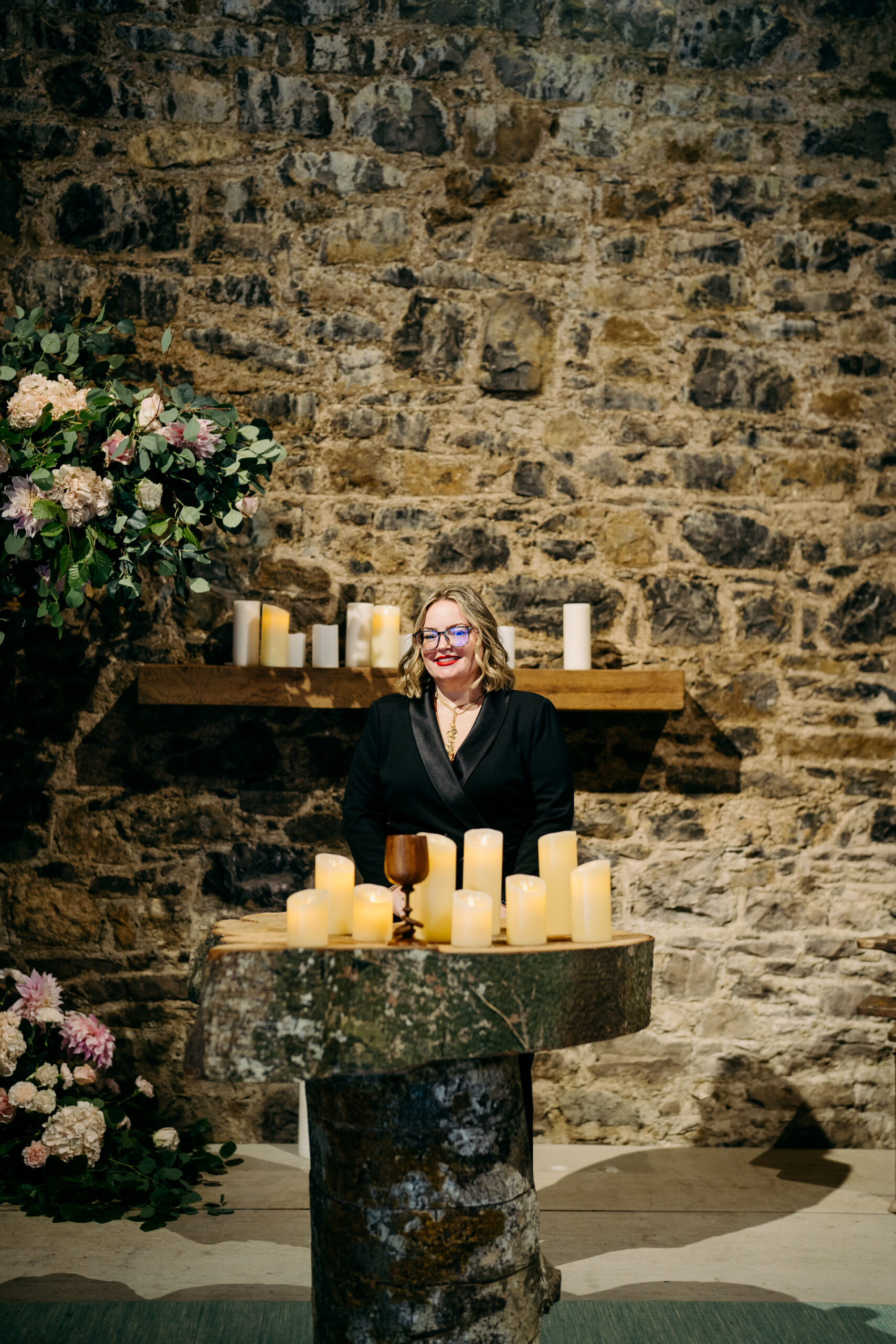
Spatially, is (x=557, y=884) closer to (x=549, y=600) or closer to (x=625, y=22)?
(x=549, y=600)

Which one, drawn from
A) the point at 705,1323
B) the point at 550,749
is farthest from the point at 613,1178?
the point at 550,749

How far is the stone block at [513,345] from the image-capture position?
140 inches

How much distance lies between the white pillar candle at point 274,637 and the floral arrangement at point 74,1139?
1138mm

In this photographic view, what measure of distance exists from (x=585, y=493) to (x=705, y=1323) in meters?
2.39

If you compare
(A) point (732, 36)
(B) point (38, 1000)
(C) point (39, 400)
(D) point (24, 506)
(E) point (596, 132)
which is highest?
(A) point (732, 36)

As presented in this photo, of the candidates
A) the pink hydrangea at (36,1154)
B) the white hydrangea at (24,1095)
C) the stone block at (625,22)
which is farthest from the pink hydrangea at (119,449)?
the stone block at (625,22)

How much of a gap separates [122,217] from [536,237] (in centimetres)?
138

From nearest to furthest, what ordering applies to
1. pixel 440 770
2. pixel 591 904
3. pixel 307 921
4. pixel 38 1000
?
pixel 307 921
pixel 591 904
pixel 440 770
pixel 38 1000

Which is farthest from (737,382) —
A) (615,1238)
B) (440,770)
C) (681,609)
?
(615,1238)

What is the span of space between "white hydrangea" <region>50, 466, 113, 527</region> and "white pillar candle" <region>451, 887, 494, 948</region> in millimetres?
1485

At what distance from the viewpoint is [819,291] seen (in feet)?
11.9

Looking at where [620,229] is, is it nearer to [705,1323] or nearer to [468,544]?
[468,544]

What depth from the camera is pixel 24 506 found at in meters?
2.59

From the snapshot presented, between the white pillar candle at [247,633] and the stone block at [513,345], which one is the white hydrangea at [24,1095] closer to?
the white pillar candle at [247,633]
